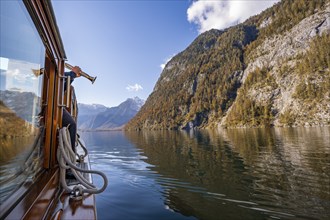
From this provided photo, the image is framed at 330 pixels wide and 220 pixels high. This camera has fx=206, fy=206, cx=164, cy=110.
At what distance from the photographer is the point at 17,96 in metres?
1.99

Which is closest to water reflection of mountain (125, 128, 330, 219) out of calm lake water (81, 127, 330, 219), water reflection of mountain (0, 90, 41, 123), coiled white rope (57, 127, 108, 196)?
calm lake water (81, 127, 330, 219)

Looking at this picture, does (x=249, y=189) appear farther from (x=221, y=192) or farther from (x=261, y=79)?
(x=261, y=79)

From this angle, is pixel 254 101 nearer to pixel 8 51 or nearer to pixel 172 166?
pixel 172 166

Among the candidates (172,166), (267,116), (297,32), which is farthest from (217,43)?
(172,166)

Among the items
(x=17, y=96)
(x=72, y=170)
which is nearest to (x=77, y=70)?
(x=72, y=170)

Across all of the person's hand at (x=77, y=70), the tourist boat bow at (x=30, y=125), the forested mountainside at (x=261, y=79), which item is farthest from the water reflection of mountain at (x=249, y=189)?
the forested mountainside at (x=261, y=79)

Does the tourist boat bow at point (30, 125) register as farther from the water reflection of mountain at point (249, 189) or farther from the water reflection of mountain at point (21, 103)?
the water reflection of mountain at point (249, 189)

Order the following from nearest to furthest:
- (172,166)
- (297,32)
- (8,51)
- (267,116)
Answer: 1. (8,51)
2. (172,166)
3. (267,116)
4. (297,32)

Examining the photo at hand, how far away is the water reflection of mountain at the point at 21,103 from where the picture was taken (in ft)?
5.43

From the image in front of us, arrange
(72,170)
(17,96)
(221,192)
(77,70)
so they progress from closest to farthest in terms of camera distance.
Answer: (17,96) → (72,170) → (77,70) → (221,192)

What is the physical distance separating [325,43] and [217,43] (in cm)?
9042

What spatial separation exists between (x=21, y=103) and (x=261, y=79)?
99.7 metres

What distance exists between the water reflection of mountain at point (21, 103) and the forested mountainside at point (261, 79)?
71.2 meters

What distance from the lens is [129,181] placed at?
8391mm
